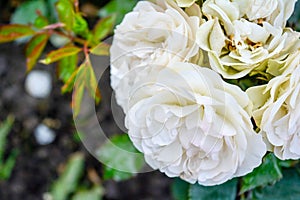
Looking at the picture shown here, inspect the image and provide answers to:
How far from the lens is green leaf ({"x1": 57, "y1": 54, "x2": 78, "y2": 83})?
3.33 ft

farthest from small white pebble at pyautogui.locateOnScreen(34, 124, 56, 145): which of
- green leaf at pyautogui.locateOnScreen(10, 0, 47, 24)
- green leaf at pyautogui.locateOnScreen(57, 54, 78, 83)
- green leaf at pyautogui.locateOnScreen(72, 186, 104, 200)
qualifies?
green leaf at pyautogui.locateOnScreen(57, 54, 78, 83)

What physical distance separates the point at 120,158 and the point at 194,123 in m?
0.46

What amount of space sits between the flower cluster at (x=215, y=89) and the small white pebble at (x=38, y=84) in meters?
0.84

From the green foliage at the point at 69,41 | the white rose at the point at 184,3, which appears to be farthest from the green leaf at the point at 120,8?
the white rose at the point at 184,3

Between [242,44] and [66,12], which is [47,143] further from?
[242,44]

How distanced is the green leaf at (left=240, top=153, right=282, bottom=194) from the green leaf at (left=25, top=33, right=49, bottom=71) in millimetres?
403

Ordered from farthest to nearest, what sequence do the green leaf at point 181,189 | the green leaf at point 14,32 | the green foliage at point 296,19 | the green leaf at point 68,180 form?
the green leaf at point 68,180
the green leaf at point 181,189
the green leaf at point 14,32
the green foliage at point 296,19

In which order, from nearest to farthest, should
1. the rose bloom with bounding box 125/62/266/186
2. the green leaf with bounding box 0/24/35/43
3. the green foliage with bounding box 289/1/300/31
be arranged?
the rose bloom with bounding box 125/62/266/186 → the green foliage with bounding box 289/1/300/31 → the green leaf with bounding box 0/24/35/43

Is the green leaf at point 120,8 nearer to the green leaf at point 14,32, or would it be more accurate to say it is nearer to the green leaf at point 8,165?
the green leaf at point 14,32

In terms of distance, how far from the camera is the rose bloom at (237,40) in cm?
70

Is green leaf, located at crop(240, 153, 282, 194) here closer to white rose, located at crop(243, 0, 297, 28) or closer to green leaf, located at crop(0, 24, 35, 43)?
white rose, located at crop(243, 0, 297, 28)

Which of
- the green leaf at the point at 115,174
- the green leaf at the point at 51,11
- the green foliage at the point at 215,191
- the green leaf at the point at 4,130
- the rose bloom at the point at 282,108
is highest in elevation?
the rose bloom at the point at 282,108

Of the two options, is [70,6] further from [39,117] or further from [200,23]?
[39,117]

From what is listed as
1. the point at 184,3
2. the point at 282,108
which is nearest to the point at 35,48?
the point at 184,3
